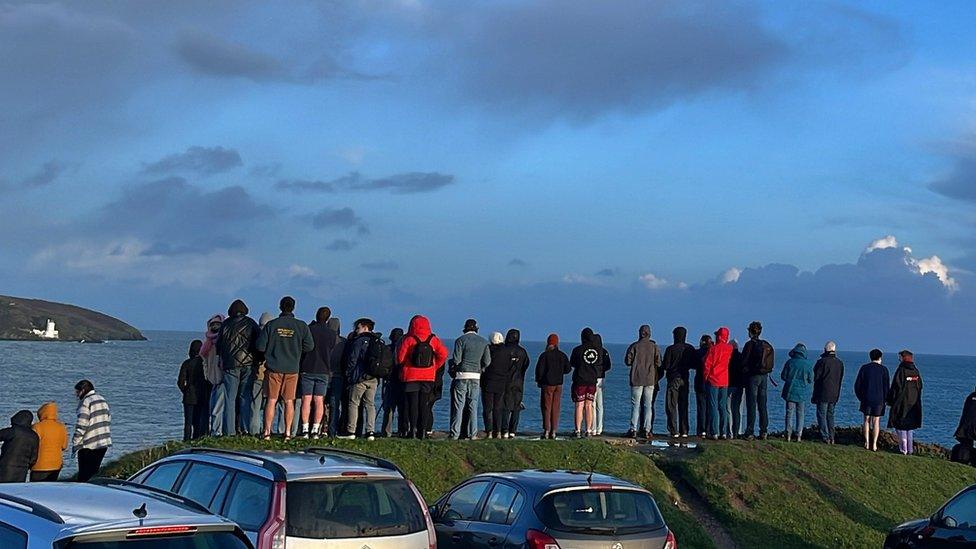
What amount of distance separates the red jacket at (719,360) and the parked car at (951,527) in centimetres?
776

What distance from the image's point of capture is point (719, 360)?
21531mm

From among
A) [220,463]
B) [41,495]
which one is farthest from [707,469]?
[41,495]

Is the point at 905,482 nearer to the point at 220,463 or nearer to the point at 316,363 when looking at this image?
the point at 316,363

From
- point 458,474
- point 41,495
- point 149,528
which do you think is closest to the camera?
point 149,528

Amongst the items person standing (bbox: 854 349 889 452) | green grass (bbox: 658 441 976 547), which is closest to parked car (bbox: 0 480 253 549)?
green grass (bbox: 658 441 976 547)

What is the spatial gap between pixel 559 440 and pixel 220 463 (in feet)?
A: 35.8

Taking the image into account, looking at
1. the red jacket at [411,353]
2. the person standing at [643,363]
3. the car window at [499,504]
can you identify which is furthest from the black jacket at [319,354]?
the car window at [499,504]

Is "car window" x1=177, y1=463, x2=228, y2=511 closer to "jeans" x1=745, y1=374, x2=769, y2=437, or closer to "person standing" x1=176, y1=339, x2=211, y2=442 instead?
"person standing" x1=176, y1=339, x2=211, y2=442

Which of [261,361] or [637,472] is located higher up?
[261,361]

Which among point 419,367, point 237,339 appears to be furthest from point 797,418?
point 237,339

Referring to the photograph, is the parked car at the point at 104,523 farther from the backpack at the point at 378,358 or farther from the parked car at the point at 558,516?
the backpack at the point at 378,358

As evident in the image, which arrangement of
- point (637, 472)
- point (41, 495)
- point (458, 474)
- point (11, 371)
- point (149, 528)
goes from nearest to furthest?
point (149, 528) < point (41, 495) < point (458, 474) < point (637, 472) < point (11, 371)

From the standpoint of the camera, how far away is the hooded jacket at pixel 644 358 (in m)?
21.5

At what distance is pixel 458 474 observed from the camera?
688 inches
